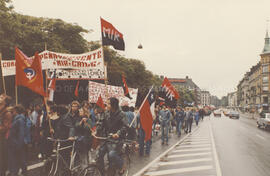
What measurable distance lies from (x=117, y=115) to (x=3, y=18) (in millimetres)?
13360

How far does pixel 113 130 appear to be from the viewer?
18.9 feet

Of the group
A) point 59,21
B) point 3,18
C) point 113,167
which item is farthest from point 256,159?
point 59,21

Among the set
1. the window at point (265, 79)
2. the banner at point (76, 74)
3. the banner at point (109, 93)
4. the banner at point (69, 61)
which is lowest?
the banner at point (109, 93)

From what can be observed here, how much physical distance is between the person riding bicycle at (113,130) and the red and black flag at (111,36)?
9.56 ft

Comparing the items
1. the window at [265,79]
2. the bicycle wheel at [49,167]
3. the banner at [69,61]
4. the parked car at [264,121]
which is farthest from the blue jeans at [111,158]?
the window at [265,79]

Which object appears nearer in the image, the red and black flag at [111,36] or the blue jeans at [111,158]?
the blue jeans at [111,158]

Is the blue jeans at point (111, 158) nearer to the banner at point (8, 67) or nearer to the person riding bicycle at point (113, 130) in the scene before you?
the person riding bicycle at point (113, 130)

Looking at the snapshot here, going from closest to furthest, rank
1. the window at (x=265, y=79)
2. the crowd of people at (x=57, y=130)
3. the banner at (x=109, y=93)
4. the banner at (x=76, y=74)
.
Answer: the crowd of people at (x=57, y=130) → the banner at (x=76, y=74) → the banner at (x=109, y=93) → the window at (x=265, y=79)

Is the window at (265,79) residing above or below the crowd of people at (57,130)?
above

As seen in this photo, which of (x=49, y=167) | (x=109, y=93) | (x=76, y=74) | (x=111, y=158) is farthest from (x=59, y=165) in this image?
(x=109, y=93)

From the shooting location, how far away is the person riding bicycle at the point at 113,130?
566cm

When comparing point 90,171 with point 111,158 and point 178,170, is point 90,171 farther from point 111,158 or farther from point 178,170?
point 178,170

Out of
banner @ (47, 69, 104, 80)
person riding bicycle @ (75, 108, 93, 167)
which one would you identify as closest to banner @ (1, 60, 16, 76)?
banner @ (47, 69, 104, 80)

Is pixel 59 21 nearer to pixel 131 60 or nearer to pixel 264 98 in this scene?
pixel 131 60
